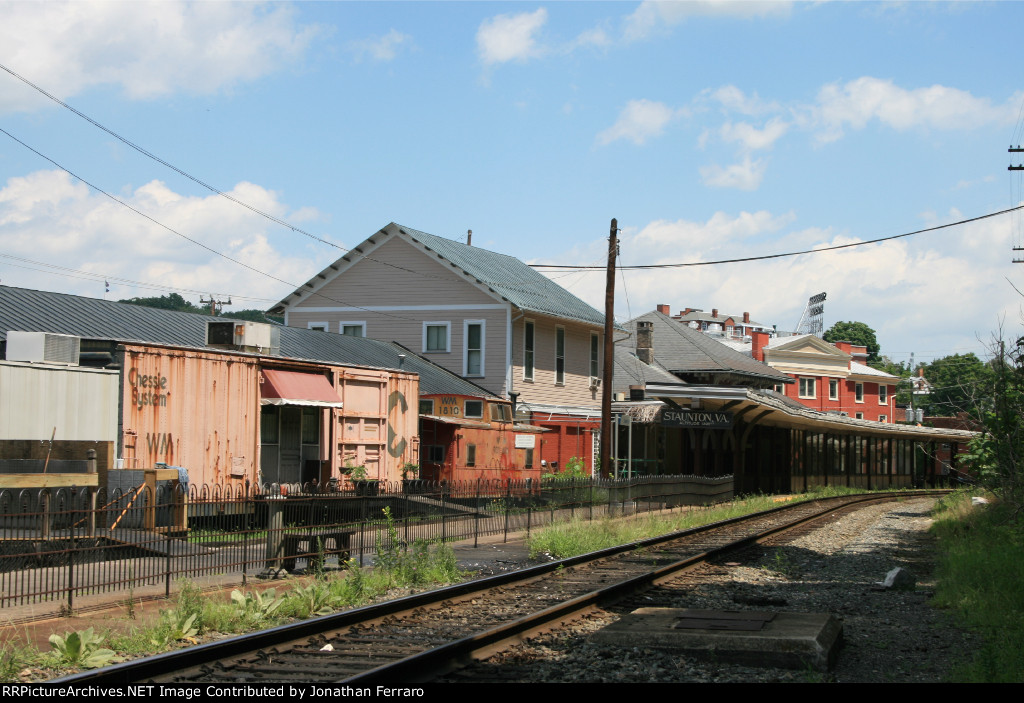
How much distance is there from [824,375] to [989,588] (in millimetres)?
70339

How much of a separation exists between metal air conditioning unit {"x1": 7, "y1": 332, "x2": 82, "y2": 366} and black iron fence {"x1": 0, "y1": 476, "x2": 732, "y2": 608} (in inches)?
93.1

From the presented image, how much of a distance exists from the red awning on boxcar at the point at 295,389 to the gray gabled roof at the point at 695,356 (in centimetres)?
3004

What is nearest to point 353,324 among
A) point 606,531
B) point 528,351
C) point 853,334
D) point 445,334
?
point 445,334

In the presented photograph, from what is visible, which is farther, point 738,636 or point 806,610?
point 806,610

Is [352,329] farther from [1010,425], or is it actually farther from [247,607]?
[247,607]

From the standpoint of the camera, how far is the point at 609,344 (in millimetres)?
30609

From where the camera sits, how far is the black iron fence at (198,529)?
37.5 ft

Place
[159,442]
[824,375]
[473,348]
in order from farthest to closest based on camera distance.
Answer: [824,375]
[473,348]
[159,442]

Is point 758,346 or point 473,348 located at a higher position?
point 758,346

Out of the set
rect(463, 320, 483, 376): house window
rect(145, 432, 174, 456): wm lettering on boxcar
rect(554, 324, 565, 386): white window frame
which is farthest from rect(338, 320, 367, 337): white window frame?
rect(145, 432, 174, 456): wm lettering on boxcar

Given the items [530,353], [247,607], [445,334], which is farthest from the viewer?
[445,334]

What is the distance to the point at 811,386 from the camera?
79.9m

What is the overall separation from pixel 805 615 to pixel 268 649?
5210mm
